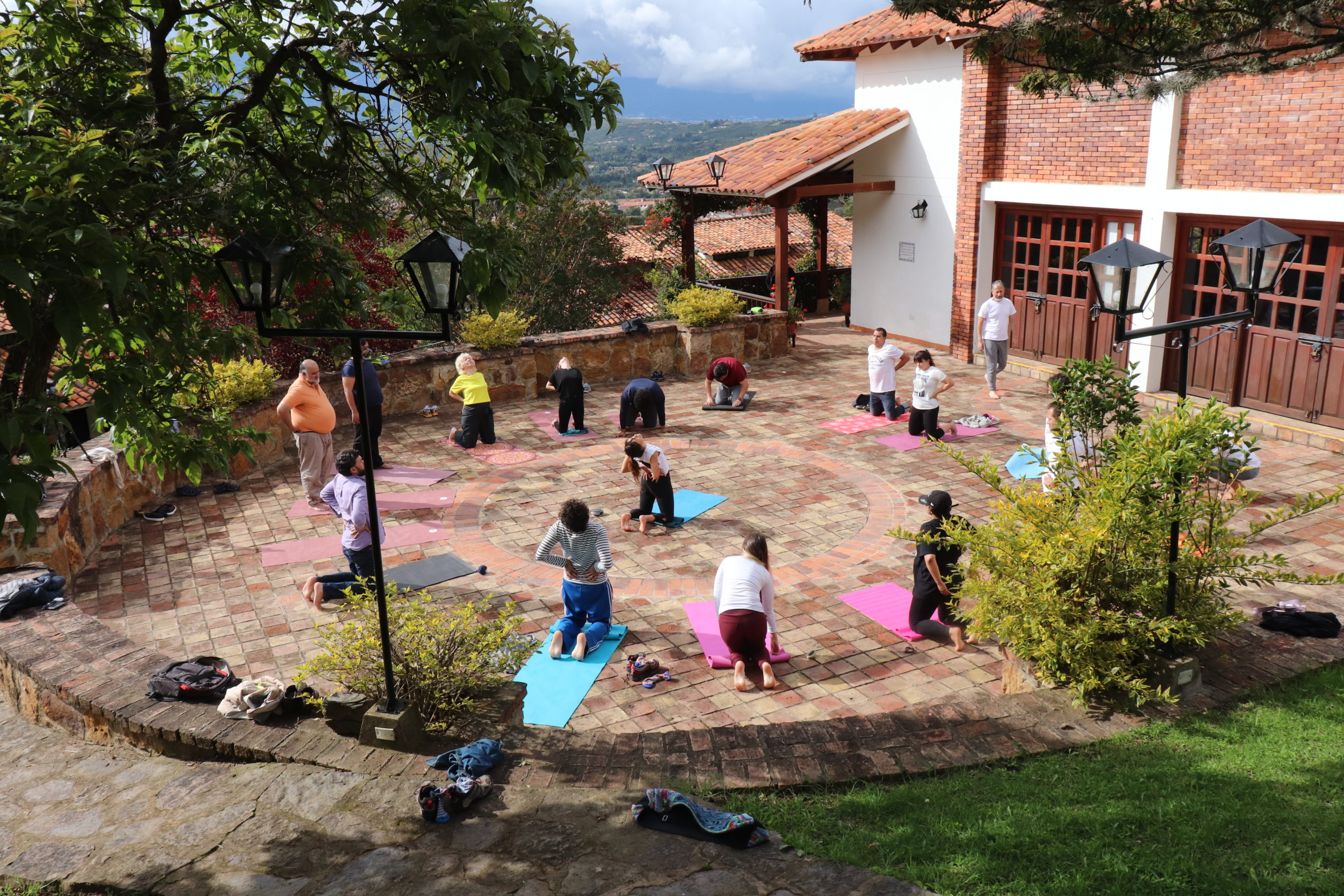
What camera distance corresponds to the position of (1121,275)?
613 cm

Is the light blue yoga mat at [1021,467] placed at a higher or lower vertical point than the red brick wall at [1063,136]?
lower

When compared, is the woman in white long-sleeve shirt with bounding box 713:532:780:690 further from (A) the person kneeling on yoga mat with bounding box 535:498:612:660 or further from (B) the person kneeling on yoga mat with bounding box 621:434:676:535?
(B) the person kneeling on yoga mat with bounding box 621:434:676:535

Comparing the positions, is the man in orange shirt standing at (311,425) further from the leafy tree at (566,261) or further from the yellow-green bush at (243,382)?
the leafy tree at (566,261)

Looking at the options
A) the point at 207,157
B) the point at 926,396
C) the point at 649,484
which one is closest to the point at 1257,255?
the point at 649,484

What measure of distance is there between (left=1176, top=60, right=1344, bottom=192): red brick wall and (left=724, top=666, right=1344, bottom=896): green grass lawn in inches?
339

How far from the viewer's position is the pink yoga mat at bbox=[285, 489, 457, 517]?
420 inches

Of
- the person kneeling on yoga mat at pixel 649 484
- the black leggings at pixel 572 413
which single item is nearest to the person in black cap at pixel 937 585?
the person kneeling on yoga mat at pixel 649 484

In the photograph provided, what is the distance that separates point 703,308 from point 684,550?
8.04m

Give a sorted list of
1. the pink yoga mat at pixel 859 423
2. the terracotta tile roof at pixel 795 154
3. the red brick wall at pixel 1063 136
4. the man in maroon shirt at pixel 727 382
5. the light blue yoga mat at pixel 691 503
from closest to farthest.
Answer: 1. the light blue yoga mat at pixel 691 503
2. the pink yoga mat at pixel 859 423
3. the red brick wall at pixel 1063 136
4. the man in maroon shirt at pixel 727 382
5. the terracotta tile roof at pixel 795 154

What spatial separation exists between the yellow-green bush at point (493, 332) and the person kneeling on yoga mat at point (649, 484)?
5785 millimetres

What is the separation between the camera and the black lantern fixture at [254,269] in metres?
4.94

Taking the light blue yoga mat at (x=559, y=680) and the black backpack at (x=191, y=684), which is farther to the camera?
the light blue yoga mat at (x=559, y=680)

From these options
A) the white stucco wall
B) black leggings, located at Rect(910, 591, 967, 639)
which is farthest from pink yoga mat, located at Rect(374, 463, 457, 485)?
the white stucco wall

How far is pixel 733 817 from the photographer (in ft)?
14.6
